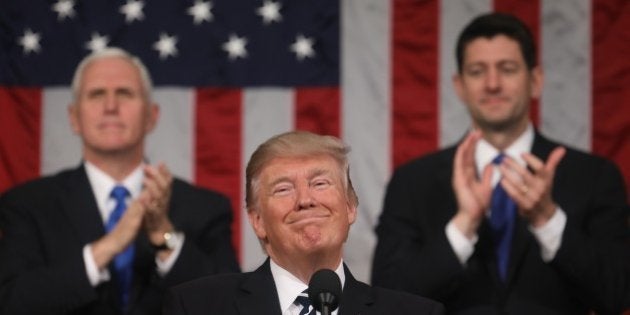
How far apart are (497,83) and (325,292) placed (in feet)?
6.20

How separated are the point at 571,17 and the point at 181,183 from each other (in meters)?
1.77

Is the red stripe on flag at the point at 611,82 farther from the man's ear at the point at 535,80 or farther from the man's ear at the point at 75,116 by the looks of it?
the man's ear at the point at 75,116

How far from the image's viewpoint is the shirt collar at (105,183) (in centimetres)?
464

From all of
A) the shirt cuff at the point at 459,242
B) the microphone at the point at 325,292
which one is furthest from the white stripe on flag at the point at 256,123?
the microphone at the point at 325,292

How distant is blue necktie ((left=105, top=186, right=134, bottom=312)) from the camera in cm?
450

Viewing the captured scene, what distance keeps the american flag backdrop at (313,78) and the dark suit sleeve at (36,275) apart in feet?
3.22

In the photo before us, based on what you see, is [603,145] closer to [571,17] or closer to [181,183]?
[571,17]

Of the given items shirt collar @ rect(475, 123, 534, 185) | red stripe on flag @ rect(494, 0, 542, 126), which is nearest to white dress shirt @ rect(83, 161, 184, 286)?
shirt collar @ rect(475, 123, 534, 185)

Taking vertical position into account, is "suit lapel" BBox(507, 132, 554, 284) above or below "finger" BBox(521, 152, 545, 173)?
below

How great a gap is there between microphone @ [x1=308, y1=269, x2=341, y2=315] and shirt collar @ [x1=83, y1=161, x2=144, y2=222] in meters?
1.80

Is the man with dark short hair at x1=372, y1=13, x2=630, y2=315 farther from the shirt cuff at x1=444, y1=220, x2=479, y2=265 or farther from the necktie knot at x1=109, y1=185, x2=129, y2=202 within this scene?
the necktie knot at x1=109, y1=185, x2=129, y2=202

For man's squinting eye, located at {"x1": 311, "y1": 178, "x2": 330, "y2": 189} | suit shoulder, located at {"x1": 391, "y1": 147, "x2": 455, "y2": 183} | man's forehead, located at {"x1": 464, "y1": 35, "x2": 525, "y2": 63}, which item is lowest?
suit shoulder, located at {"x1": 391, "y1": 147, "x2": 455, "y2": 183}

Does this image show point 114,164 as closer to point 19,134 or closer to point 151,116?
point 151,116

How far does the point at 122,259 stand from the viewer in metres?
4.55
